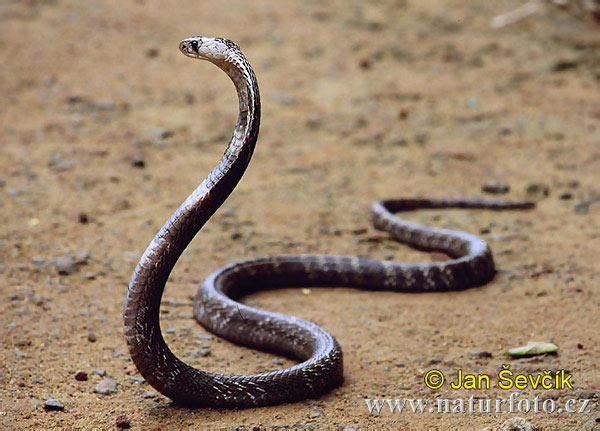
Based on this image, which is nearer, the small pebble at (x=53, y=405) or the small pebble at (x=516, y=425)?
the small pebble at (x=516, y=425)

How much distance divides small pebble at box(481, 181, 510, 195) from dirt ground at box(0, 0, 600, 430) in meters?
0.10

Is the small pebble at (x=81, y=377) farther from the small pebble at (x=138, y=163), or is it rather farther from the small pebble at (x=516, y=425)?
the small pebble at (x=138, y=163)

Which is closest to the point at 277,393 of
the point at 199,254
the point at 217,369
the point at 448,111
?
the point at 217,369

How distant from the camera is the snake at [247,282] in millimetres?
4613

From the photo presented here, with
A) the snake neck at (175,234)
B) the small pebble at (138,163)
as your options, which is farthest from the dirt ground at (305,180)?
the snake neck at (175,234)

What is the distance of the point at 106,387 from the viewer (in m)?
5.20

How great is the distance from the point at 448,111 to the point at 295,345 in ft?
23.6

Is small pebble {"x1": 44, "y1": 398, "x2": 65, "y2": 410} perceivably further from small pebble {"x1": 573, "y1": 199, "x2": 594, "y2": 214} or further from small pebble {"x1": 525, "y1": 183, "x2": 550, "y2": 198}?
small pebble {"x1": 525, "y1": 183, "x2": 550, "y2": 198}

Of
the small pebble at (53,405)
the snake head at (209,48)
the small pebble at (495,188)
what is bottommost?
the small pebble at (53,405)

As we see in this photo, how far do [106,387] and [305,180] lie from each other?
5.19 meters

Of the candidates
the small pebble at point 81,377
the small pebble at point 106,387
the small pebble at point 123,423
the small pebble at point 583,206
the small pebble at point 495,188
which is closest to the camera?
the small pebble at point 123,423

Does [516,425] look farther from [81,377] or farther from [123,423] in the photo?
[81,377]

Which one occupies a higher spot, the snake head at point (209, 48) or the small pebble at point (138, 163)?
the snake head at point (209, 48)

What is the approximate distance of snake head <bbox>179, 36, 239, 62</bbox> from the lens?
4.45 m
